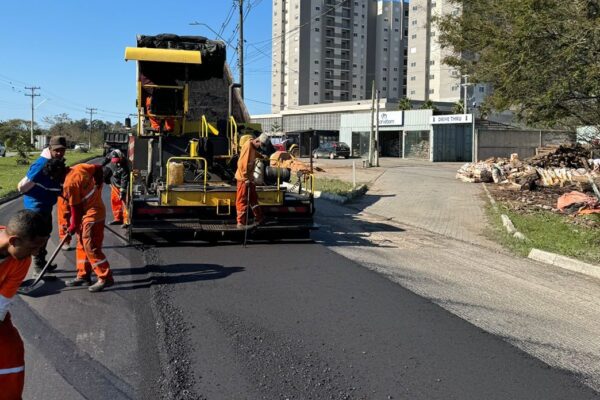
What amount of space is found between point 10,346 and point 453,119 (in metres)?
48.2

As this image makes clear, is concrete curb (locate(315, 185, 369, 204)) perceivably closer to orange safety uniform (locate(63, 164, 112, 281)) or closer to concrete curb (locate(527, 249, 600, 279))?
concrete curb (locate(527, 249, 600, 279))

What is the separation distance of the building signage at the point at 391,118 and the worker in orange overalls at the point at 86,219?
50.0 m

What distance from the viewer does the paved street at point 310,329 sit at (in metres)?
4.15

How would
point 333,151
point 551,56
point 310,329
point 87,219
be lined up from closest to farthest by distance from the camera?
point 310,329 < point 87,219 < point 551,56 < point 333,151

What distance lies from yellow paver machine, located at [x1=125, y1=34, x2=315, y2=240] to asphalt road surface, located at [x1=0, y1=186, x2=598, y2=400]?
176 centimetres

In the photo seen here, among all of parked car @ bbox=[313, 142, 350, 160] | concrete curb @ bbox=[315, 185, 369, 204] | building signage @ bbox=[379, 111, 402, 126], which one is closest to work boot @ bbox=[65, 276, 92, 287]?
concrete curb @ bbox=[315, 185, 369, 204]

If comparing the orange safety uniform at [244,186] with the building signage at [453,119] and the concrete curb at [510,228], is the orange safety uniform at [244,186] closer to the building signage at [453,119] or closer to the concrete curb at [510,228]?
the concrete curb at [510,228]

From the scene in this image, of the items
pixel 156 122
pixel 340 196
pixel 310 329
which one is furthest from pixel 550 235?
pixel 156 122

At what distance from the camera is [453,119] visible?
1897 inches

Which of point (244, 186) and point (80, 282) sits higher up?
point (244, 186)

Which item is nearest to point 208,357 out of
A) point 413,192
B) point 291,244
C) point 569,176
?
point 291,244

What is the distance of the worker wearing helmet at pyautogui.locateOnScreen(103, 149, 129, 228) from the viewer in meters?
10.6

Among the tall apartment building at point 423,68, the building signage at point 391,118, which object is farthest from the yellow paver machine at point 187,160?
→ the tall apartment building at point 423,68

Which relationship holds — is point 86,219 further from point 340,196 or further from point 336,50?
point 336,50
